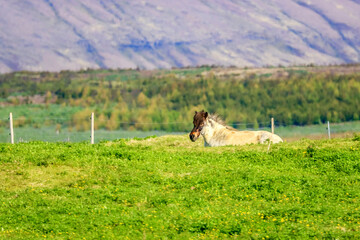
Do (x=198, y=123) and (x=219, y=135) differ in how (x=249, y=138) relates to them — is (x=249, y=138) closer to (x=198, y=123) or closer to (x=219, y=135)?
(x=219, y=135)

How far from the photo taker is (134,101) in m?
102

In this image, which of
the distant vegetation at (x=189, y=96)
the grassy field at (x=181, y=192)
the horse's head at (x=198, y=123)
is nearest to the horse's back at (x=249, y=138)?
the horse's head at (x=198, y=123)

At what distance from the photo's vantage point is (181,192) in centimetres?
2189

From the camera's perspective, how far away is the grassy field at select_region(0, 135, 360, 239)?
60.2ft

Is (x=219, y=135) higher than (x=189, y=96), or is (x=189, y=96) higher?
(x=189, y=96)

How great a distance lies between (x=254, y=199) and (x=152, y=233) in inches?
171

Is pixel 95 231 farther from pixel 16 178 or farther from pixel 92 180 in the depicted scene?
pixel 16 178

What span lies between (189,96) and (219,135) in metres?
71.6

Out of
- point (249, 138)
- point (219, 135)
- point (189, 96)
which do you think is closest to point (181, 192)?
point (219, 135)

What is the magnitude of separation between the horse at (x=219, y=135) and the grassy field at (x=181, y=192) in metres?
1.86

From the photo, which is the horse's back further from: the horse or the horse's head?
the horse's head

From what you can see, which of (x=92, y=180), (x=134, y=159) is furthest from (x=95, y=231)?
(x=134, y=159)

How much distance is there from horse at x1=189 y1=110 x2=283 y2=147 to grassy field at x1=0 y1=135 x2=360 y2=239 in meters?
1.86

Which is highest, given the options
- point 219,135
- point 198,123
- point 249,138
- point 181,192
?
point 198,123
